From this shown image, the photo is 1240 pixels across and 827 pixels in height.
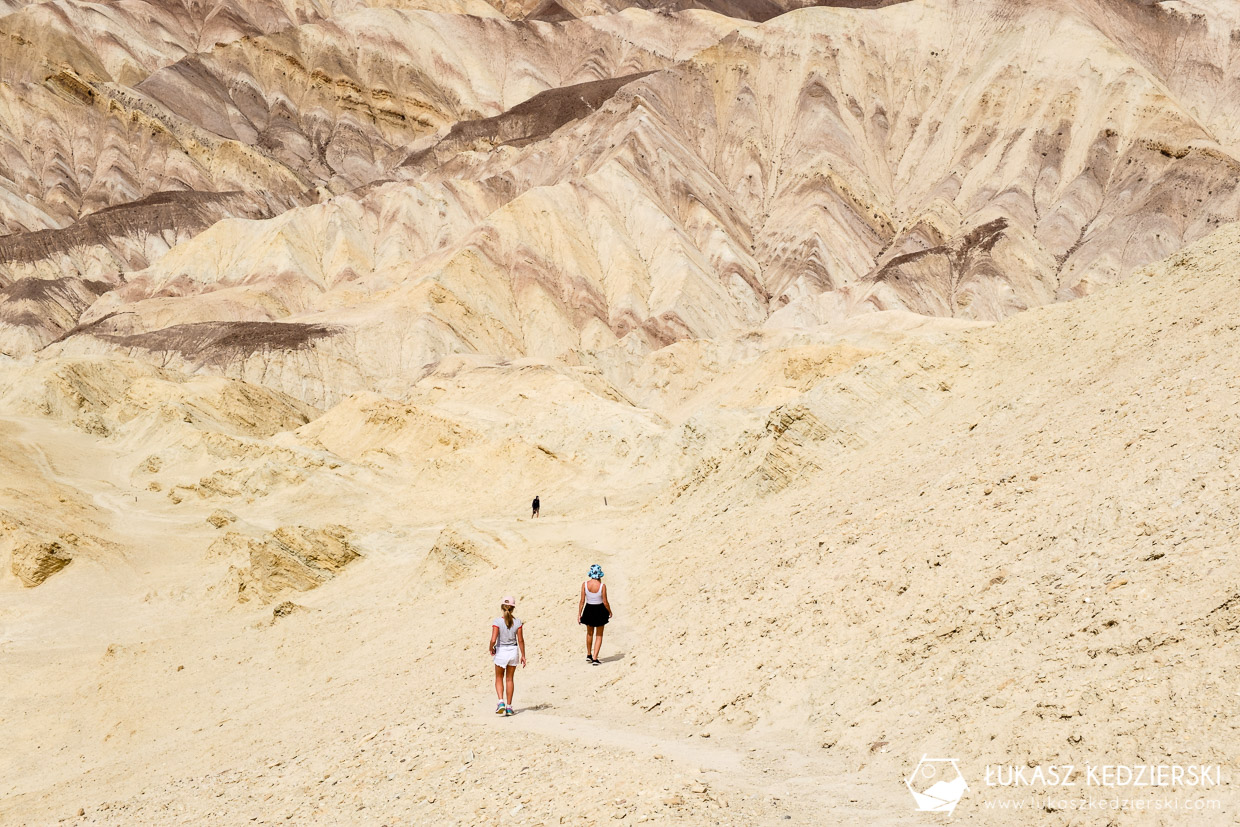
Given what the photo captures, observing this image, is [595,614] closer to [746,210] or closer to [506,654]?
[506,654]

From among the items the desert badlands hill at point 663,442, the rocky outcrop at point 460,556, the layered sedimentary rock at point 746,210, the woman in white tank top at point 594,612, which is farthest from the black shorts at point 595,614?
the layered sedimentary rock at point 746,210

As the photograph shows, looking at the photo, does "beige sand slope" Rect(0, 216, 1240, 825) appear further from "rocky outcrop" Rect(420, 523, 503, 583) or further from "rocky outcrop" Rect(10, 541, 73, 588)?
"rocky outcrop" Rect(10, 541, 73, 588)

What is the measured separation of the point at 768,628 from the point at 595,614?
223 cm

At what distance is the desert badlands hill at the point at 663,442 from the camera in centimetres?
744

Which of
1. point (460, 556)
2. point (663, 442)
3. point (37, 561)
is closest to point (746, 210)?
point (663, 442)

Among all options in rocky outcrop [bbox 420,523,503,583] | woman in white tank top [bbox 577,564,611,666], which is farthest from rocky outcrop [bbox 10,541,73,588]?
woman in white tank top [bbox 577,564,611,666]

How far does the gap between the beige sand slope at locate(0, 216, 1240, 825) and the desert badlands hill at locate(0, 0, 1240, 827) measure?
6 cm

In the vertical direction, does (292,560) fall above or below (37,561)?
below

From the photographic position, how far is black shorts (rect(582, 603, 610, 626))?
11.4 meters

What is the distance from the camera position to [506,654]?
10.2m

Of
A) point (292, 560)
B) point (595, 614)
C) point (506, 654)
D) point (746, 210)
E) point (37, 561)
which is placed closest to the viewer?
point (506, 654)

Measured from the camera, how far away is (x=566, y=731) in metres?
8.96

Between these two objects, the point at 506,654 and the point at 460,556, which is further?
the point at 460,556

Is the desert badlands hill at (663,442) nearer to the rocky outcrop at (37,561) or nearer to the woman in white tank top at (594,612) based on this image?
the rocky outcrop at (37,561)
